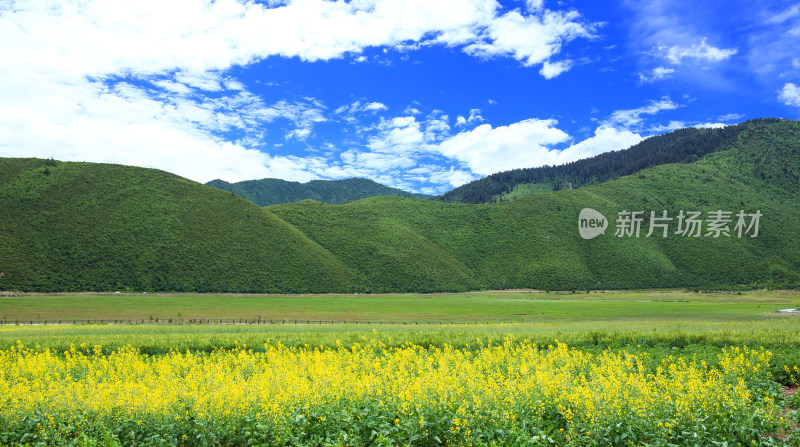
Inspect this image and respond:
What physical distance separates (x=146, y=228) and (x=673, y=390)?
128294mm

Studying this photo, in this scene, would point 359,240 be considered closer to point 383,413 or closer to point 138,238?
point 138,238

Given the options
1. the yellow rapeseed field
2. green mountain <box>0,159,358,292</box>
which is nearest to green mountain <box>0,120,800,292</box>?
green mountain <box>0,159,358,292</box>

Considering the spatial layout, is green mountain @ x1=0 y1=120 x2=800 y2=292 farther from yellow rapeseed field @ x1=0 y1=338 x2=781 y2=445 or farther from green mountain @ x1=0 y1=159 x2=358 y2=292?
yellow rapeseed field @ x1=0 y1=338 x2=781 y2=445

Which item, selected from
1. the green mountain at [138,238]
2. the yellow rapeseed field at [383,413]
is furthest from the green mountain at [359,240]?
the yellow rapeseed field at [383,413]

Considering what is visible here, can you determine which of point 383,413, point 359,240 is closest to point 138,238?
point 359,240

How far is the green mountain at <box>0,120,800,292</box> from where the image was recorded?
339 ft

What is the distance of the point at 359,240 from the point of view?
488 feet

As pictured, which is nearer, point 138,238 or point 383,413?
point 383,413

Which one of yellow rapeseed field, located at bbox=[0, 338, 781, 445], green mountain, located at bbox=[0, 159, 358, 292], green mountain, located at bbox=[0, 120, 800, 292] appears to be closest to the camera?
yellow rapeseed field, located at bbox=[0, 338, 781, 445]

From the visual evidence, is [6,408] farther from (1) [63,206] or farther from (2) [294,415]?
(1) [63,206]

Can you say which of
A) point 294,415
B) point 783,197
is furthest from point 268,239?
point 783,197

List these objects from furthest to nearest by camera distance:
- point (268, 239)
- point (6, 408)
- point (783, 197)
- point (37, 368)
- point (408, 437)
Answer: point (783, 197)
point (268, 239)
point (37, 368)
point (6, 408)
point (408, 437)

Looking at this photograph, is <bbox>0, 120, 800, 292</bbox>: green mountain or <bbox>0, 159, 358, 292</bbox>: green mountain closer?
<bbox>0, 159, 358, 292</bbox>: green mountain

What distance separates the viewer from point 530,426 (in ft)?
29.0
